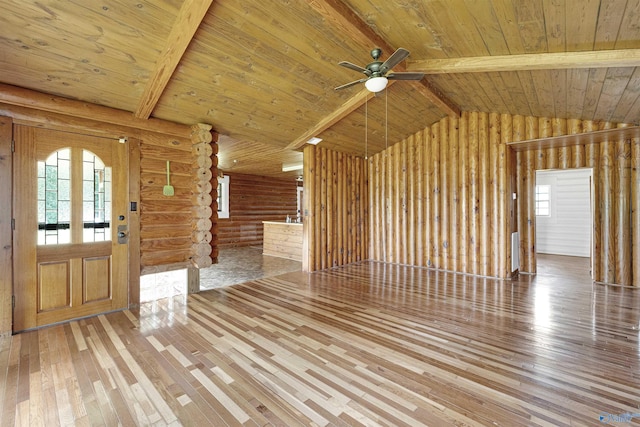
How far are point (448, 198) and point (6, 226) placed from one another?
23.4 feet

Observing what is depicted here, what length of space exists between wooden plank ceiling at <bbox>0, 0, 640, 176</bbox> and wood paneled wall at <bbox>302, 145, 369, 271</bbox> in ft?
5.81

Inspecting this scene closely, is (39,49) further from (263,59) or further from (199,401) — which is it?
(199,401)

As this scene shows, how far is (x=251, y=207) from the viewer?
436 inches

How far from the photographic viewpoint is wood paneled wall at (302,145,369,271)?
6227 millimetres

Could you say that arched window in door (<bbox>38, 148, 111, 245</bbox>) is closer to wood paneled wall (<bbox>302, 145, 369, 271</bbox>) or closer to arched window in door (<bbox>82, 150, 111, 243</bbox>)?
arched window in door (<bbox>82, 150, 111, 243</bbox>)

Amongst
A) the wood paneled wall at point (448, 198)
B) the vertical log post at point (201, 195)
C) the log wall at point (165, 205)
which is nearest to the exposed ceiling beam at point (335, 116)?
the vertical log post at point (201, 195)

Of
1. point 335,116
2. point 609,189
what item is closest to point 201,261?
point 335,116

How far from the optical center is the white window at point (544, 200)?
860 centimetres

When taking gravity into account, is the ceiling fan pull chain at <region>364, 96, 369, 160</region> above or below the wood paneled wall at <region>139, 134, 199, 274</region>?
above

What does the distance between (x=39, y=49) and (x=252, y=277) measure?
4410mm

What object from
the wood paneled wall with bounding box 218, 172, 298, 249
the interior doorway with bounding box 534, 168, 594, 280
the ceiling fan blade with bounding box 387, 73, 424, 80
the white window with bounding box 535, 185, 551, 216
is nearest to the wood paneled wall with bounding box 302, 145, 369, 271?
the ceiling fan blade with bounding box 387, 73, 424, 80

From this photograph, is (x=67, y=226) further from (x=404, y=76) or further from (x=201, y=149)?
(x=404, y=76)

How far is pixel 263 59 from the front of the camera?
11.4 feet

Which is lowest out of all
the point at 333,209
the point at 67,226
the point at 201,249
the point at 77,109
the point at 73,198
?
the point at 201,249
